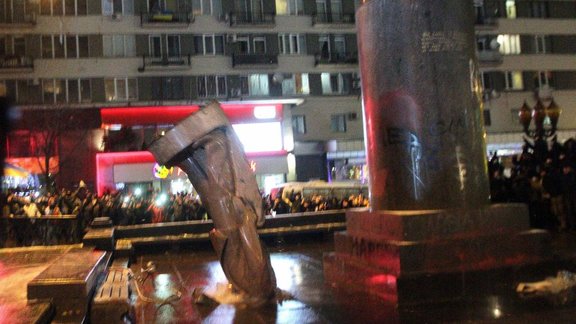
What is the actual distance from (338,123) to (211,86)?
937 centimetres

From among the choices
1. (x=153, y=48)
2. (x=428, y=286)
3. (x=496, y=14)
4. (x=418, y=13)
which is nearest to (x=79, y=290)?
(x=428, y=286)

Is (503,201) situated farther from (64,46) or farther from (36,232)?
(64,46)

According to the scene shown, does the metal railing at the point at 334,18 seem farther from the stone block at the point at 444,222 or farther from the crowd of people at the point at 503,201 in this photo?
the stone block at the point at 444,222

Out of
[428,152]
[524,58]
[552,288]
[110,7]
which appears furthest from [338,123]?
[552,288]

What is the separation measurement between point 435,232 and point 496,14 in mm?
41365

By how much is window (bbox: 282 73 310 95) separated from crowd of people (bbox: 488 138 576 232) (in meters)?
25.4

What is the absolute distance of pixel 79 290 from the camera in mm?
5730

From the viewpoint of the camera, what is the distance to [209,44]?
3859cm

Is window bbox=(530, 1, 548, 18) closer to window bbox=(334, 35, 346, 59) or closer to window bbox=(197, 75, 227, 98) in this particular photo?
window bbox=(334, 35, 346, 59)

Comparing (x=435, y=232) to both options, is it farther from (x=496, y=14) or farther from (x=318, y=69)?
(x=496, y=14)

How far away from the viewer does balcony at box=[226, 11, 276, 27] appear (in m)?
38.5

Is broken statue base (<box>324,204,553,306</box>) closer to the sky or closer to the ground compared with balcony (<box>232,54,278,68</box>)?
closer to the ground

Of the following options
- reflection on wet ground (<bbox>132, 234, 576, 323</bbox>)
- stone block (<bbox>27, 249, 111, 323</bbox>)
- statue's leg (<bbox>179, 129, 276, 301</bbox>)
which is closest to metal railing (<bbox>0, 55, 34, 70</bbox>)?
reflection on wet ground (<bbox>132, 234, 576, 323</bbox>)

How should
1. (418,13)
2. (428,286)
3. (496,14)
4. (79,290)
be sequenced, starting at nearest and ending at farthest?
(79,290) → (428,286) → (418,13) → (496,14)
